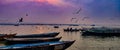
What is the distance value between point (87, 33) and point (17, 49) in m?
44.1

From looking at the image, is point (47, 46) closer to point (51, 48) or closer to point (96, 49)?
point (51, 48)

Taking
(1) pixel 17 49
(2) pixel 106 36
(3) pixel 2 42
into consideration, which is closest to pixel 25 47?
(1) pixel 17 49

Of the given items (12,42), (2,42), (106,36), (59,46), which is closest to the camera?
(59,46)

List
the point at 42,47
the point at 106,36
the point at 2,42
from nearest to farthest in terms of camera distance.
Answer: the point at 42,47 → the point at 2,42 → the point at 106,36

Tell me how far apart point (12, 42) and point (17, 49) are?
8071 mm

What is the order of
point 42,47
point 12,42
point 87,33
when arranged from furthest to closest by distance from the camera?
point 87,33
point 12,42
point 42,47

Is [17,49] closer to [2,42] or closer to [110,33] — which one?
[2,42]

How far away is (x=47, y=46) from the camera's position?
82.5ft

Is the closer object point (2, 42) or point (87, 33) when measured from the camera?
point (2, 42)

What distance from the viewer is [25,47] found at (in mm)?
23703

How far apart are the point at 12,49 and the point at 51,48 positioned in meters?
4.12

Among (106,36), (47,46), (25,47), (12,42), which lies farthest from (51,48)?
(106,36)

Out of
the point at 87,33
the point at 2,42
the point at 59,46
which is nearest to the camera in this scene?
the point at 59,46

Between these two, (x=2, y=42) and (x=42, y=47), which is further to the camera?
(x=2, y=42)
